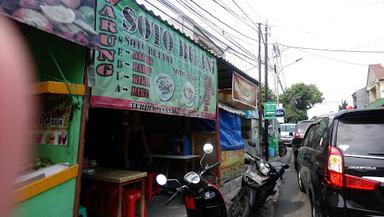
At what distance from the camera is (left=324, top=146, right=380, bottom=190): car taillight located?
346 cm

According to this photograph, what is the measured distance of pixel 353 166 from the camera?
11.6 ft

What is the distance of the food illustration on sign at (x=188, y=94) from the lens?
6094 millimetres

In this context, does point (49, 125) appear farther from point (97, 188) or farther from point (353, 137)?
point (353, 137)

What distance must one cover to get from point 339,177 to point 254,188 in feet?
6.77

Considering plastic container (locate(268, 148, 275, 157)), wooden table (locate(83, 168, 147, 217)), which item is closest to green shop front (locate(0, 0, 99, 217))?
wooden table (locate(83, 168, 147, 217))

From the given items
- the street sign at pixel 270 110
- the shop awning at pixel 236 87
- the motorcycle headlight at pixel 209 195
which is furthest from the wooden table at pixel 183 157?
the street sign at pixel 270 110

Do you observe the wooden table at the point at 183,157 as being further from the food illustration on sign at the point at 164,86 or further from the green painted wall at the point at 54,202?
the green painted wall at the point at 54,202

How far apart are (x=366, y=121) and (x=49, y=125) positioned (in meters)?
3.67

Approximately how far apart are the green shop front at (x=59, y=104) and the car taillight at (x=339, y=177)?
281 cm

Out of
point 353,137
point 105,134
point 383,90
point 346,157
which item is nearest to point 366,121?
point 353,137

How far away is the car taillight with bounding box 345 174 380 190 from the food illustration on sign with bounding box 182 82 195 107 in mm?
3236

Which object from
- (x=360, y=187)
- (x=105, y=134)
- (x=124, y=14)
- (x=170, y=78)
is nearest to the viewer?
(x=360, y=187)

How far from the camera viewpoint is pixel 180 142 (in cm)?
793

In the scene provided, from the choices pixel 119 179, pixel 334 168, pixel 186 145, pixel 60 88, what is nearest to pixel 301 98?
pixel 186 145
